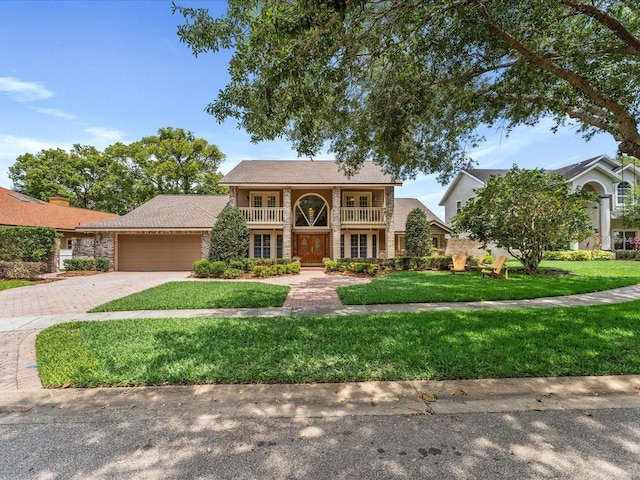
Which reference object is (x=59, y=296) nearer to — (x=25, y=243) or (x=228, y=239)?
(x=25, y=243)

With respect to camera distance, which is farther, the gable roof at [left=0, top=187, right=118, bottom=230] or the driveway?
the gable roof at [left=0, top=187, right=118, bottom=230]

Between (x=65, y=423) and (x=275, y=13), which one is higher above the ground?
(x=275, y=13)

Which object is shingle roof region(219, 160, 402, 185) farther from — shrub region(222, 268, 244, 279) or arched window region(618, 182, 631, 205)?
arched window region(618, 182, 631, 205)

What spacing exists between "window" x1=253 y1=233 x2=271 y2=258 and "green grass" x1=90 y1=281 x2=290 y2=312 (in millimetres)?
8920

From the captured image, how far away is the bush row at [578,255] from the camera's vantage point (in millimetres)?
21375

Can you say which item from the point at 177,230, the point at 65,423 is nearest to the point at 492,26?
the point at 65,423

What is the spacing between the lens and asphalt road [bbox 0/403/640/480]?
7.54 ft

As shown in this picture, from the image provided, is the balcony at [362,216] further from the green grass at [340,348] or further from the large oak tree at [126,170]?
the large oak tree at [126,170]

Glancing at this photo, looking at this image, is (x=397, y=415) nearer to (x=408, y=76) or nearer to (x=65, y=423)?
(x=65, y=423)

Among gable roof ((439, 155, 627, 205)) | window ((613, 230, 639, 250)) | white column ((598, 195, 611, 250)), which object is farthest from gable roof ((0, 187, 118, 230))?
window ((613, 230, 639, 250))

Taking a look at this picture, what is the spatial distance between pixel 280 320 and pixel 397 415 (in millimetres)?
3758

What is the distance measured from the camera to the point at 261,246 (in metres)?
20.2

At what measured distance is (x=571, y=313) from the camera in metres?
6.61

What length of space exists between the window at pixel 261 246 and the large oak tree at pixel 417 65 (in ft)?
35.5
